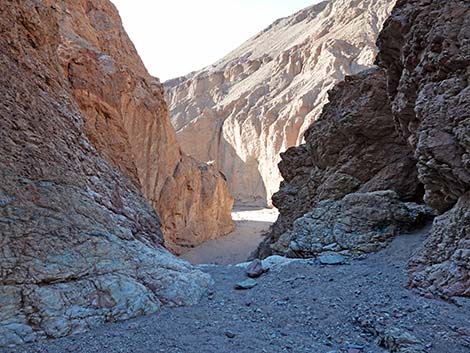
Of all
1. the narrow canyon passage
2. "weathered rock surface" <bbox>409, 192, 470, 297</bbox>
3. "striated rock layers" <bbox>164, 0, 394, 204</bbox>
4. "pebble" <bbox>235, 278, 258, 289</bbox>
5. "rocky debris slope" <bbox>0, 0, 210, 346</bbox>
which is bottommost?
the narrow canyon passage

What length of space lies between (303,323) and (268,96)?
37574 mm

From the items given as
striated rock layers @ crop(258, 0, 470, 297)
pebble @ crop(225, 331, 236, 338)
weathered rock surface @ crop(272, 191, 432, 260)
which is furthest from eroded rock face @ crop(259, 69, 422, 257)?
pebble @ crop(225, 331, 236, 338)

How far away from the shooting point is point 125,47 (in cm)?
1830

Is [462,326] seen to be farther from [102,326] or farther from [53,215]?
[53,215]

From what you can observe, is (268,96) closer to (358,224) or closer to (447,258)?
(358,224)

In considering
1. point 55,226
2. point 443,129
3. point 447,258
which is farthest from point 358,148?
point 55,226

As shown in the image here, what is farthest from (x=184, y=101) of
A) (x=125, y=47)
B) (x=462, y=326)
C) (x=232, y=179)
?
(x=462, y=326)

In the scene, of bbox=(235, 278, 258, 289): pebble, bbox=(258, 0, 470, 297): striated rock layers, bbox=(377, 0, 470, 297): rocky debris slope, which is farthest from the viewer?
bbox=(235, 278, 258, 289): pebble

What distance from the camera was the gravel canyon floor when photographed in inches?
140

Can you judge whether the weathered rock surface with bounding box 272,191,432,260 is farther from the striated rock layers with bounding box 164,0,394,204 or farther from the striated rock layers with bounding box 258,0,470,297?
the striated rock layers with bounding box 164,0,394,204

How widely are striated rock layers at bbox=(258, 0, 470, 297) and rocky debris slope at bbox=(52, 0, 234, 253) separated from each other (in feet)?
21.1

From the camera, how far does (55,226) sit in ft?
Answer: 14.7

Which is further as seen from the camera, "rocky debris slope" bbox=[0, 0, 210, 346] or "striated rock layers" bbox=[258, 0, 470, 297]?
"striated rock layers" bbox=[258, 0, 470, 297]

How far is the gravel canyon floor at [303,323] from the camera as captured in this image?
11.6 ft
